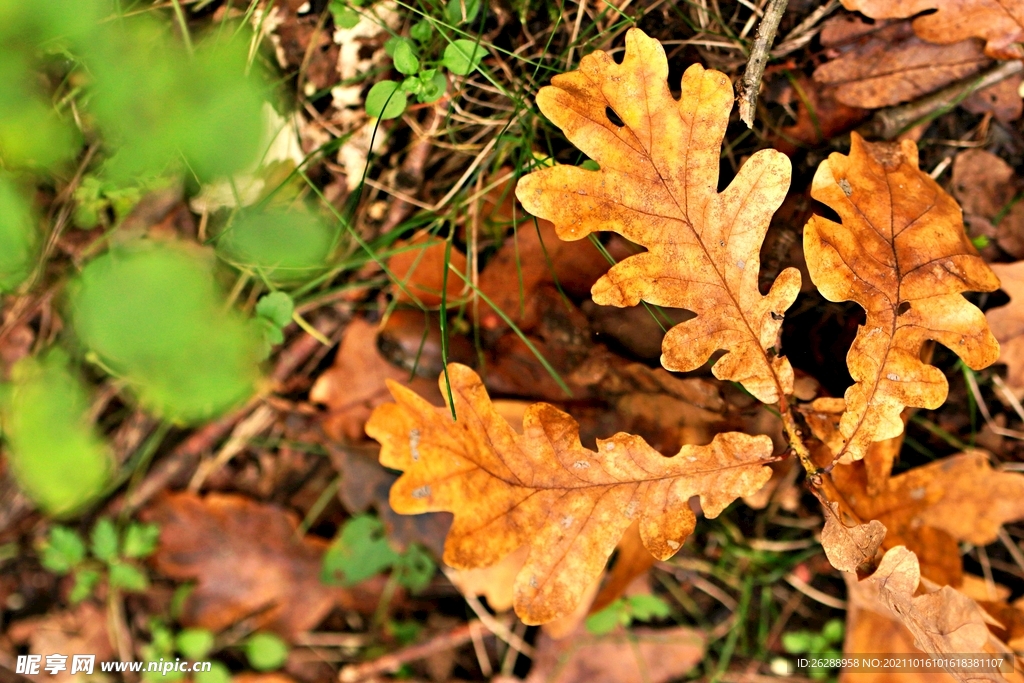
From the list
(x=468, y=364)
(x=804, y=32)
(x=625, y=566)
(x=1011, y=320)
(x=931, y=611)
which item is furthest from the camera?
(x=625, y=566)

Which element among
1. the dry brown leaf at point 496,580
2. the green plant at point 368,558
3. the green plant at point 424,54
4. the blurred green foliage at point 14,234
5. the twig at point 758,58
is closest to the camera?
the twig at point 758,58

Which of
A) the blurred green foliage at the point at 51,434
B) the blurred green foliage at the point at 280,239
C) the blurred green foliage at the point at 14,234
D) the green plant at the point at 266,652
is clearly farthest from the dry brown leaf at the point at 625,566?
the blurred green foliage at the point at 14,234

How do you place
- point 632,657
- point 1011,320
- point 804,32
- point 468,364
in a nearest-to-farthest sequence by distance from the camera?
1. point 804,32
2. point 1011,320
3. point 468,364
4. point 632,657

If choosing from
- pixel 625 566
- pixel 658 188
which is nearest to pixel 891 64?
pixel 658 188

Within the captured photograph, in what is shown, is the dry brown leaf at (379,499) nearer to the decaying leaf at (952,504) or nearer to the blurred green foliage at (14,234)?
the blurred green foliage at (14,234)

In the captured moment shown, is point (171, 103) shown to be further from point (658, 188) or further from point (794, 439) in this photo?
point (794, 439)

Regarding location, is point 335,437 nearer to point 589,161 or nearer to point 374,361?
point 374,361
